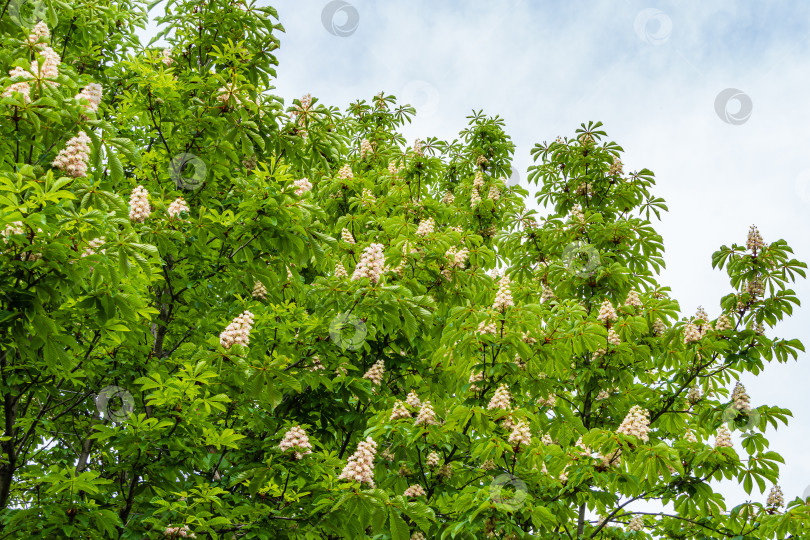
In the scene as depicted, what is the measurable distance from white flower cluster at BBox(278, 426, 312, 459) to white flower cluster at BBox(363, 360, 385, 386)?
142cm

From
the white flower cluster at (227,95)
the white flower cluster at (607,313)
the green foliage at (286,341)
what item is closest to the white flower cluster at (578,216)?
the green foliage at (286,341)

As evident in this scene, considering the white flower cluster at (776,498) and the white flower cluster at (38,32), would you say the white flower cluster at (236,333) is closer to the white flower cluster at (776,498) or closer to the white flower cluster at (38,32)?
the white flower cluster at (38,32)

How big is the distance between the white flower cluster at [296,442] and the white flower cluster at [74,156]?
303 centimetres

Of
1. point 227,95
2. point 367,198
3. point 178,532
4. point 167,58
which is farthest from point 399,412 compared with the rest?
point 167,58

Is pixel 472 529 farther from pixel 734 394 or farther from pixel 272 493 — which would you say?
pixel 734 394

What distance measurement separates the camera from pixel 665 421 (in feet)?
29.8

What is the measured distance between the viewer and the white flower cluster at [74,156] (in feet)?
17.9

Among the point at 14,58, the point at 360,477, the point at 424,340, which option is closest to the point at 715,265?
the point at 424,340

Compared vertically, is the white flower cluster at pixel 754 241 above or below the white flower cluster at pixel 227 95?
above

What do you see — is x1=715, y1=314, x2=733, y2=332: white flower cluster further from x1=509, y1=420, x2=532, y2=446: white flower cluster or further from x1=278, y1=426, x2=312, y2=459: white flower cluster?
x1=278, y1=426, x2=312, y2=459: white flower cluster

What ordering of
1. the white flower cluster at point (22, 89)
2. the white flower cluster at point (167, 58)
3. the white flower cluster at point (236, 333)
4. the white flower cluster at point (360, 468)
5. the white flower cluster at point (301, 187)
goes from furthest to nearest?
the white flower cluster at point (167, 58) → the white flower cluster at point (301, 187) → the white flower cluster at point (236, 333) → the white flower cluster at point (360, 468) → the white flower cluster at point (22, 89)

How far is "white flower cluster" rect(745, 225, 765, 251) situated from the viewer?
28.5 feet

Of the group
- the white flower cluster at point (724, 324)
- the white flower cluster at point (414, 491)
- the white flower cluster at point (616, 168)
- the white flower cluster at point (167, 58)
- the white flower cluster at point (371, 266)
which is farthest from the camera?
the white flower cluster at point (616, 168)

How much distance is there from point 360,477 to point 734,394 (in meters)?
5.05
